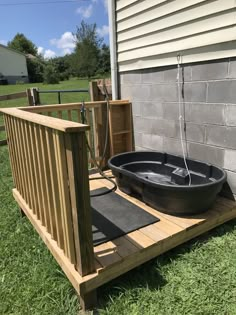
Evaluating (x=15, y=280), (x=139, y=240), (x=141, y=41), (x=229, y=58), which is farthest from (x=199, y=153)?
(x=15, y=280)

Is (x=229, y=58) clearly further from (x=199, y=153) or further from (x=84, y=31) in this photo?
(x=84, y=31)

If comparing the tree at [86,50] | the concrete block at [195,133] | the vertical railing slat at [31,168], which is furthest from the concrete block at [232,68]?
the tree at [86,50]

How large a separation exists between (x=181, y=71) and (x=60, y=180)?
1829mm

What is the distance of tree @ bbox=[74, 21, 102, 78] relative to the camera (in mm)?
30109

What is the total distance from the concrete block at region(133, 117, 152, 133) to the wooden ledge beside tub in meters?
1.13

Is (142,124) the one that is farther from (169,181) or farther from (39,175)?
(39,175)

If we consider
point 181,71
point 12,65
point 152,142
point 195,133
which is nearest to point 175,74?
point 181,71

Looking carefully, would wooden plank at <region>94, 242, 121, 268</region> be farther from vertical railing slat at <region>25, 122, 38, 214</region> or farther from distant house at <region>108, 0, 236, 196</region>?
distant house at <region>108, 0, 236, 196</region>

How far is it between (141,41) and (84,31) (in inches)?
1306

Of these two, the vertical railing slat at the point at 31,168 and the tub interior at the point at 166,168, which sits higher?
the vertical railing slat at the point at 31,168

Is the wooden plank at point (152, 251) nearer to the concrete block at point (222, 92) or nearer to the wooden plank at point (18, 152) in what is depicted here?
the concrete block at point (222, 92)

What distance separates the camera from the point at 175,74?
270 centimetres

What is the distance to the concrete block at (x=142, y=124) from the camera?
322cm

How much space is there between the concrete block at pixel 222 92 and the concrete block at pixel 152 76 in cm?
68
